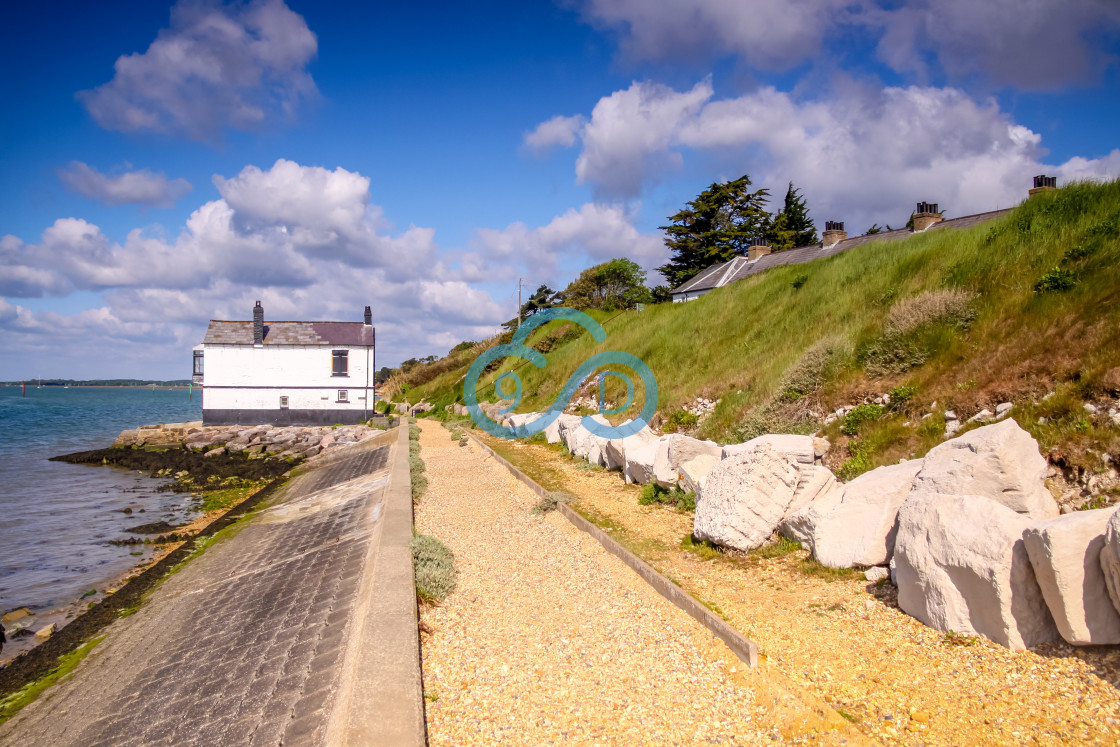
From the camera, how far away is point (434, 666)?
4914 mm

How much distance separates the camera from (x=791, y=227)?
4538 cm

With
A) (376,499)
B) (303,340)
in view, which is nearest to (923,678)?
(376,499)

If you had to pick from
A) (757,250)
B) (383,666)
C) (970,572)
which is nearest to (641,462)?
(970,572)

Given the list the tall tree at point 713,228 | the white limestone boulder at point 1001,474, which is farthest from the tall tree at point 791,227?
the white limestone boulder at point 1001,474

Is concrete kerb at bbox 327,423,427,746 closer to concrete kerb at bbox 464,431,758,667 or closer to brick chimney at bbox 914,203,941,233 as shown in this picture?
concrete kerb at bbox 464,431,758,667

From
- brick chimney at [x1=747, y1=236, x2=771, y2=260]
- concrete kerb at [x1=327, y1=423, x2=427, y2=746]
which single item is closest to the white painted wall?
brick chimney at [x1=747, y1=236, x2=771, y2=260]

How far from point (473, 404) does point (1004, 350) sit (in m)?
28.3

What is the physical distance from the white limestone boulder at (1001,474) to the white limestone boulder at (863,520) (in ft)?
1.43

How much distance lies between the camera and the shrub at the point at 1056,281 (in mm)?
8766

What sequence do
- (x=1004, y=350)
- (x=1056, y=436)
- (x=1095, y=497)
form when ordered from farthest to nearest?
(x=1004, y=350)
(x=1056, y=436)
(x=1095, y=497)

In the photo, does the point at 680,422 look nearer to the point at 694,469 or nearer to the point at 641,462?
the point at 641,462

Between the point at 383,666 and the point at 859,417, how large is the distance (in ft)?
25.4

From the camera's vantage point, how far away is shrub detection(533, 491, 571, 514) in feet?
33.9

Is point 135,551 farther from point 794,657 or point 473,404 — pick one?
point 473,404
